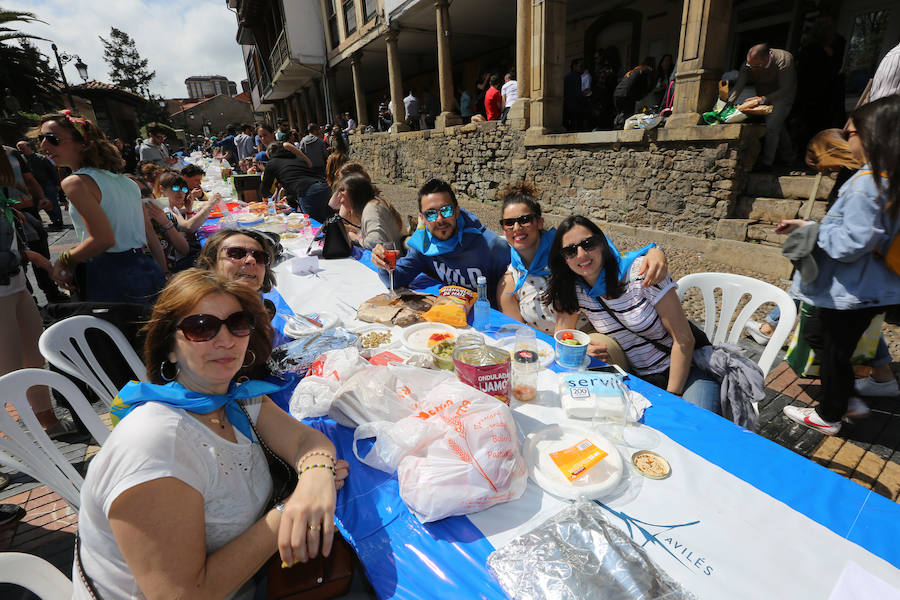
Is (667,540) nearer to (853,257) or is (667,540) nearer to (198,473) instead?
(198,473)

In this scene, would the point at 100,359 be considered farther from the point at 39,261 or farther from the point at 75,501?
the point at 39,261

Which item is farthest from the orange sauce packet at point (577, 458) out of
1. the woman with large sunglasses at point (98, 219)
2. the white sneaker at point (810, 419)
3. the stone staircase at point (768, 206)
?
the stone staircase at point (768, 206)

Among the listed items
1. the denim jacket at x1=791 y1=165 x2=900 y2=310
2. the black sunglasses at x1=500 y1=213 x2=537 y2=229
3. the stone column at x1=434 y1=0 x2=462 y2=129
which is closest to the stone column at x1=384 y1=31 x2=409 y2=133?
the stone column at x1=434 y1=0 x2=462 y2=129

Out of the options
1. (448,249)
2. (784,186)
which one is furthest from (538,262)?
(784,186)

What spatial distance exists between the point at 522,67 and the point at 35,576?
920 centimetres

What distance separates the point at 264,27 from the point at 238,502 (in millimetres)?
Answer: 30076

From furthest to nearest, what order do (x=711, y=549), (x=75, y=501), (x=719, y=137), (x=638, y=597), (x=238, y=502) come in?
(x=719, y=137) < (x=75, y=501) < (x=238, y=502) < (x=711, y=549) < (x=638, y=597)

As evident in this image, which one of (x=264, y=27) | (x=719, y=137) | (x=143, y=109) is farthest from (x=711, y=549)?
(x=143, y=109)

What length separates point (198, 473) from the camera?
1.02 metres

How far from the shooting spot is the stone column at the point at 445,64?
9391 millimetres

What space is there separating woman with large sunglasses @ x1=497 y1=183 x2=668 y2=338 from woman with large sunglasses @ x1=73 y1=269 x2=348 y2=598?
181cm

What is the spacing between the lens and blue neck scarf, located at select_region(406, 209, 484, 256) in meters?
3.01

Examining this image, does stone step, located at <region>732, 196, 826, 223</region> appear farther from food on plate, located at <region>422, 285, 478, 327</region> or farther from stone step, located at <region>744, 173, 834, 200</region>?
food on plate, located at <region>422, 285, 478, 327</region>

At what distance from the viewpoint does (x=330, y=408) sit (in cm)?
157
